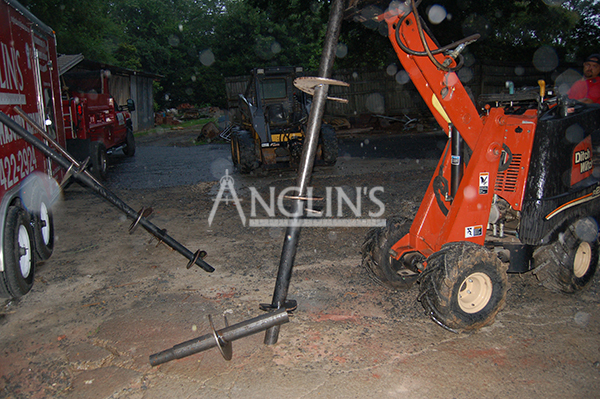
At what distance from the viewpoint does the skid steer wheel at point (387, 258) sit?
406 cm

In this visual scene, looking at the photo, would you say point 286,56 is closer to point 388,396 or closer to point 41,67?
point 41,67

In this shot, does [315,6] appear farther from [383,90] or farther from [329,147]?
[329,147]

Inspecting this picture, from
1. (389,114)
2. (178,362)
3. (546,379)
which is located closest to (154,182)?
(178,362)

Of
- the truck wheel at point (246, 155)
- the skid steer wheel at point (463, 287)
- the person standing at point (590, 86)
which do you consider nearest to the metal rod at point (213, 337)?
the skid steer wheel at point (463, 287)

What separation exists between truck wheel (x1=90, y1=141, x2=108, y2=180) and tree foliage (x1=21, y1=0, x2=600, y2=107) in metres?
6.76

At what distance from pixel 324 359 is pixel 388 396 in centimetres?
54

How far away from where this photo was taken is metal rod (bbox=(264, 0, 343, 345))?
2.84 m

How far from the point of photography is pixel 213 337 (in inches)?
114

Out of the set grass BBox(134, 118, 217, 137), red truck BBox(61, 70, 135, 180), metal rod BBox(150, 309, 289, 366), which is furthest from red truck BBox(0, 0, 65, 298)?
grass BBox(134, 118, 217, 137)

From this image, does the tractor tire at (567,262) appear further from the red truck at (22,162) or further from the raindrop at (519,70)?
the raindrop at (519,70)

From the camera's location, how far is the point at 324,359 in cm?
313

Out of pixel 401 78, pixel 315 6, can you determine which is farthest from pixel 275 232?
pixel 401 78

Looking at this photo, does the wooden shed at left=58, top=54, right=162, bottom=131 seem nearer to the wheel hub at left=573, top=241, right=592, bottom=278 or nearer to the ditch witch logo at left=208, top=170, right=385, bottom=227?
the ditch witch logo at left=208, top=170, right=385, bottom=227

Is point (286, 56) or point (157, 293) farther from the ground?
point (286, 56)
